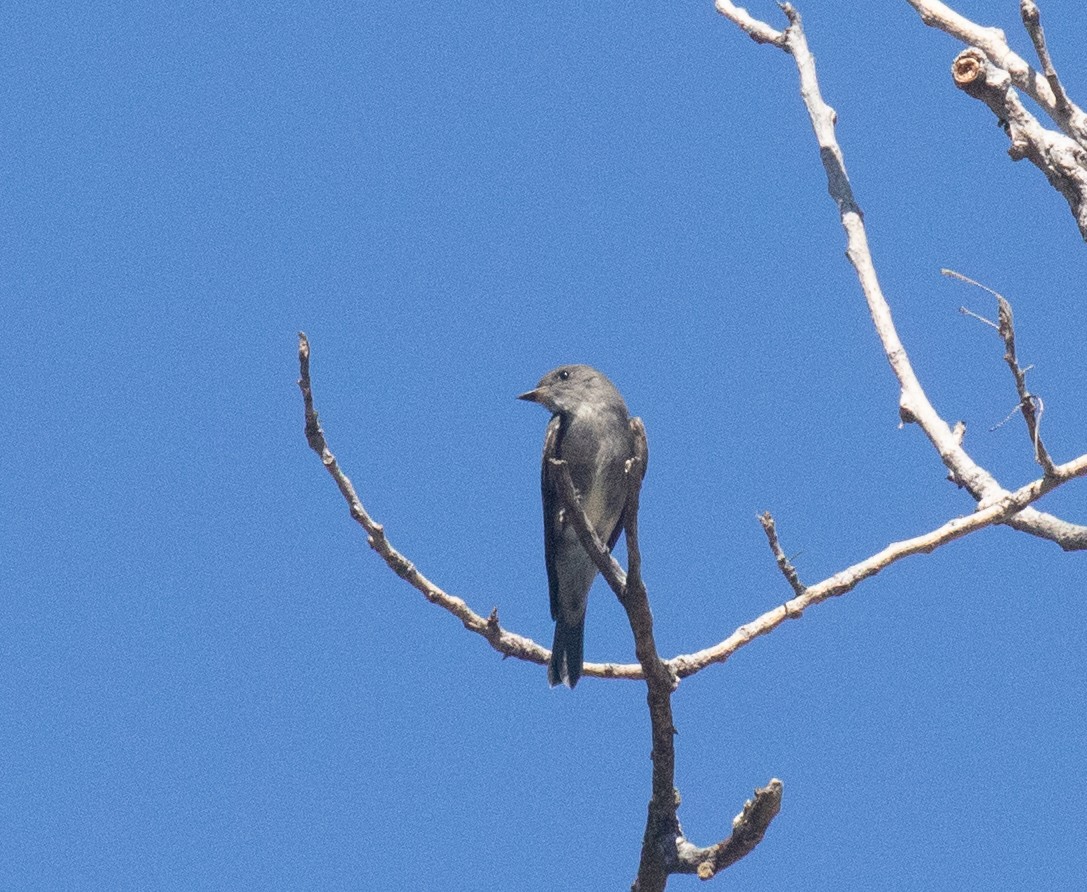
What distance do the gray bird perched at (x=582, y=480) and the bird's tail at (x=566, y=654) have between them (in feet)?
0.33

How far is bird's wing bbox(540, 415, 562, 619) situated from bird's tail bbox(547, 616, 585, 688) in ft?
1.63

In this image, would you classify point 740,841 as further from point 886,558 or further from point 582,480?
point 582,480

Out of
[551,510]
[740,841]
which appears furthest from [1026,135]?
[551,510]

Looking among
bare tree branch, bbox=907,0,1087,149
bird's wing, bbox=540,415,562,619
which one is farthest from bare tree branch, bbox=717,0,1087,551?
bird's wing, bbox=540,415,562,619

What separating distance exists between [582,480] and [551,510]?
13.4 inches

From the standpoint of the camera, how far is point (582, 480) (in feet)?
28.7

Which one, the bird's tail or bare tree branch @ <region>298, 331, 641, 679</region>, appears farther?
the bird's tail

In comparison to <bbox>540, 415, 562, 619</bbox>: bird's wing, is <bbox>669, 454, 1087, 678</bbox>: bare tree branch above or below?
below

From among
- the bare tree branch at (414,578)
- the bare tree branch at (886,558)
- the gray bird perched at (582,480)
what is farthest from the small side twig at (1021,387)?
the gray bird perched at (582,480)

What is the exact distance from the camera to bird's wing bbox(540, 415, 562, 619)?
8.76m

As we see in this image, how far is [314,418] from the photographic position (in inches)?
193

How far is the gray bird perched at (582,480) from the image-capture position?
8.59 m

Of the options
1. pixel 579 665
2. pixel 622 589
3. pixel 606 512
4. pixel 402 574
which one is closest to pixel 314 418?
pixel 402 574

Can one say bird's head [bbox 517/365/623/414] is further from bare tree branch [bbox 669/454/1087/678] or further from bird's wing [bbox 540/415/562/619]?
bare tree branch [bbox 669/454/1087/678]
